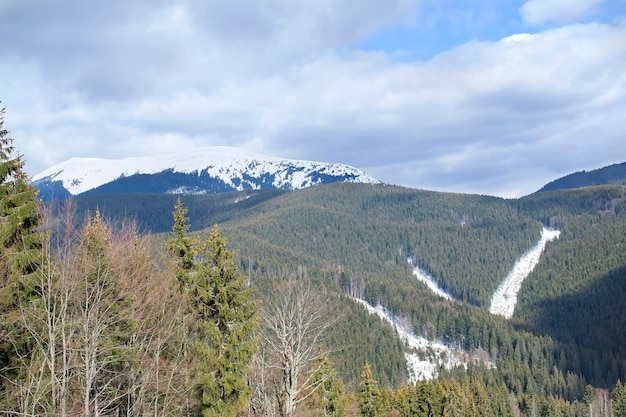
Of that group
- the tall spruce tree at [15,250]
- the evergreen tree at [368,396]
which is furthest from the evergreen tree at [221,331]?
the evergreen tree at [368,396]

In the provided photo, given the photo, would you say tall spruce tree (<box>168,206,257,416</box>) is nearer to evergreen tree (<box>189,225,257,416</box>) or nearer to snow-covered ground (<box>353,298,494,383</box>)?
evergreen tree (<box>189,225,257,416</box>)

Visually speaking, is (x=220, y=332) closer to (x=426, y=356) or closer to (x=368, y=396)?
(x=368, y=396)

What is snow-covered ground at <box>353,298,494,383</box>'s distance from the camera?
159 metres

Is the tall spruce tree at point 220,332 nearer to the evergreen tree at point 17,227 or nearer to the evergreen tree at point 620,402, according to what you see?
the evergreen tree at point 17,227

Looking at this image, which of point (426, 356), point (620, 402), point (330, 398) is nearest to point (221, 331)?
point (330, 398)

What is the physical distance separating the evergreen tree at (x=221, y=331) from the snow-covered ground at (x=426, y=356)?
5308 inches

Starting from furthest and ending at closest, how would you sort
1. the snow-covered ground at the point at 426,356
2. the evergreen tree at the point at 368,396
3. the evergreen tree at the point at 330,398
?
the snow-covered ground at the point at 426,356, the evergreen tree at the point at 368,396, the evergreen tree at the point at 330,398

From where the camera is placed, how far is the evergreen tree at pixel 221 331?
938 inches

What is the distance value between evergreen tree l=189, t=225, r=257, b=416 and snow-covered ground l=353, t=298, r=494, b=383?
135 metres

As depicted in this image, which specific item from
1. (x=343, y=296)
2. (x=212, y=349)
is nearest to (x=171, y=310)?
(x=212, y=349)

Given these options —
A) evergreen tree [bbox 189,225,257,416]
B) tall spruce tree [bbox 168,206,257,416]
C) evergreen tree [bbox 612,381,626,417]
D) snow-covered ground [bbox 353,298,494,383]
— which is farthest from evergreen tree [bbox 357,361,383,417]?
snow-covered ground [bbox 353,298,494,383]

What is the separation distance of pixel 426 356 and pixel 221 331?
155837 mm

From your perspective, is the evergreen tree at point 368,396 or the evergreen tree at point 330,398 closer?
the evergreen tree at point 330,398

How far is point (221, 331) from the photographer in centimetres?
2452
